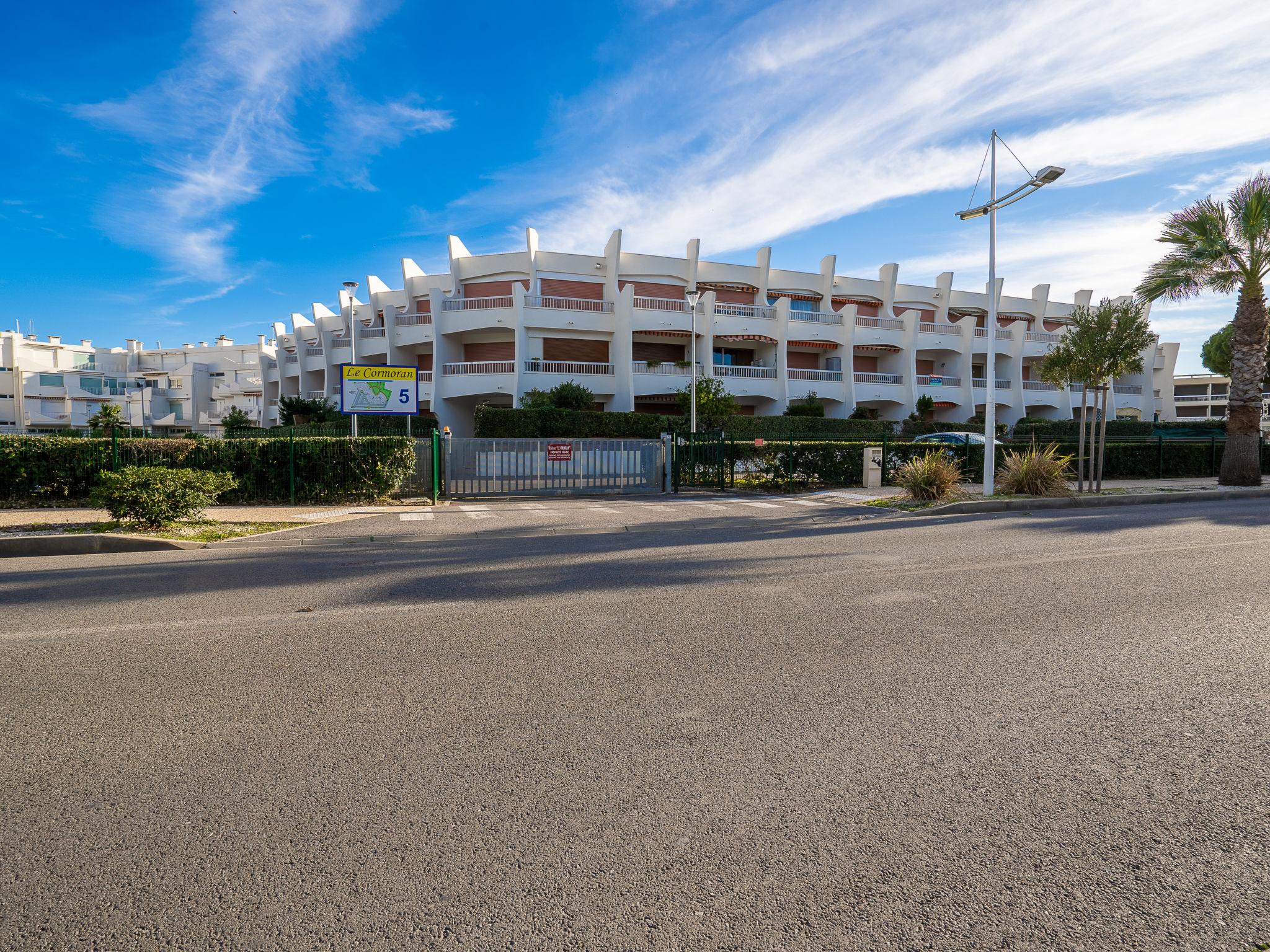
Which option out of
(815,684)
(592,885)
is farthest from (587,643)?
(592,885)

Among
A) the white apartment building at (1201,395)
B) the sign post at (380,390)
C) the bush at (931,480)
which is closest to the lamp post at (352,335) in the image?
the sign post at (380,390)

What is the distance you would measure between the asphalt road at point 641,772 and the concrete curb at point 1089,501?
7.33 m

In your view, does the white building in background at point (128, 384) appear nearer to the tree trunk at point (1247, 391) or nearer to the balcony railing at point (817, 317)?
the balcony railing at point (817, 317)

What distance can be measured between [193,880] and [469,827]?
859mm

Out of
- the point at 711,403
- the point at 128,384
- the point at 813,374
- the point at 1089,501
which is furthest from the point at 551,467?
the point at 128,384

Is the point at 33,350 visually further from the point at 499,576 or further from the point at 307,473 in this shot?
the point at 499,576

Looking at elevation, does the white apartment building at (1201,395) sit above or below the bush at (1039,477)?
above

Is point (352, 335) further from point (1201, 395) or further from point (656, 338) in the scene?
point (1201, 395)

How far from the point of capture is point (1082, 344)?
51.4 ft

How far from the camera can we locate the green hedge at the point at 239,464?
13078 mm

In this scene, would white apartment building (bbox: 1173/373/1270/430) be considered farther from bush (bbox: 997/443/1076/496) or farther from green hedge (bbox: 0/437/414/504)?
green hedge (bbox: 0/437/414/504)

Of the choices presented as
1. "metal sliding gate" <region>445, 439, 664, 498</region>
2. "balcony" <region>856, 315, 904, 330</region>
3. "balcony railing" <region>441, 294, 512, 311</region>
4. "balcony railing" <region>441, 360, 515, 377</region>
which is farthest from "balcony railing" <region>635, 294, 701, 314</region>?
"metal sliding gate" <region>445, 439, 664, 498</region>

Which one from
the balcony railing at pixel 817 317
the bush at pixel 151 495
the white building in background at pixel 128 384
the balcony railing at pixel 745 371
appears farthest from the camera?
the white building in background at pixel 128 384

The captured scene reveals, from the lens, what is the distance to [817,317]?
41.6 m
